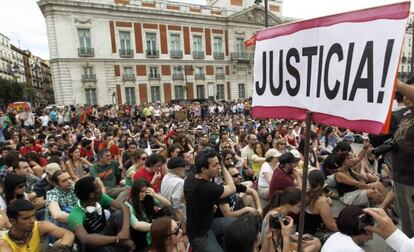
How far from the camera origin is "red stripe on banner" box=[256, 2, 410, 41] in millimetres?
1416

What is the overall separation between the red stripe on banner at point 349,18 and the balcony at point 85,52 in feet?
113

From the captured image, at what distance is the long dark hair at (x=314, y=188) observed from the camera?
3.60 metres

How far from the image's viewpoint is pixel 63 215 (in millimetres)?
3445

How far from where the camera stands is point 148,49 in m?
37.6

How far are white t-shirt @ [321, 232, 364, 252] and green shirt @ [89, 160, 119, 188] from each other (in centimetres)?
428

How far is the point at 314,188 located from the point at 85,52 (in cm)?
3361

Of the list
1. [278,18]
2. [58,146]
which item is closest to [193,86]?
[278,18]

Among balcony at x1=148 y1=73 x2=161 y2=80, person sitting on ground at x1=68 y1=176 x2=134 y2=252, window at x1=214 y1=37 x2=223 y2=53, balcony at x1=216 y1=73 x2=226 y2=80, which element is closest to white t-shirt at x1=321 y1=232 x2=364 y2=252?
person sitting on ground at x1=68 y1=176 x2=134 y2=252

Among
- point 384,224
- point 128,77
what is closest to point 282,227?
point 384,224

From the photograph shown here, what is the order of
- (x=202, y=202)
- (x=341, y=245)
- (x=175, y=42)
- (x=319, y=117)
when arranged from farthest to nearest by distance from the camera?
(x=175, y=42) < (x=202, y=202) < (x=341, y=245) < (x=319, y=117)

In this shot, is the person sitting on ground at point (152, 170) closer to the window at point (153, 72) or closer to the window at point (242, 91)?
the window at point (153, 72)

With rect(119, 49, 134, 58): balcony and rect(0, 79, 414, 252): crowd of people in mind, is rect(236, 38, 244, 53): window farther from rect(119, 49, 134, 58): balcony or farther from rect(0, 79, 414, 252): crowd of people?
rect(0, 79, 414, 252): crowd of people

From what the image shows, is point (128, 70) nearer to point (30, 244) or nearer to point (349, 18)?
point (30, 244)

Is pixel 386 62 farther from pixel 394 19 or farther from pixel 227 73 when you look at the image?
pixel 227 73
